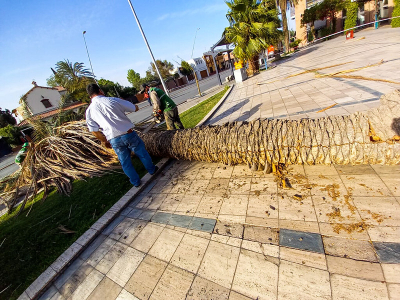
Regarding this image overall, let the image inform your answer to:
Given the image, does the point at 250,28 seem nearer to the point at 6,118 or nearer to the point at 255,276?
the point at 255,276

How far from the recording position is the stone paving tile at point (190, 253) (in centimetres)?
177

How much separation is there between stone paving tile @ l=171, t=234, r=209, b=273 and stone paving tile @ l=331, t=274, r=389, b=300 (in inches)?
45.5

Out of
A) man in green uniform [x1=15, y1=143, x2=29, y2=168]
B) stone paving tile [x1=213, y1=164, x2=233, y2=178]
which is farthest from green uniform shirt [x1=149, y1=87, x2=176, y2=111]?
man in green uniform [x1=15, y1=143, x2=29, y2=168]

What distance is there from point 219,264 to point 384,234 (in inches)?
59.6

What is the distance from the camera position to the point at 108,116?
2969 mm

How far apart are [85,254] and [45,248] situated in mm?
836

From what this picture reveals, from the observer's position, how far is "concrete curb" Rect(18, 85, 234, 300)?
6.61ft

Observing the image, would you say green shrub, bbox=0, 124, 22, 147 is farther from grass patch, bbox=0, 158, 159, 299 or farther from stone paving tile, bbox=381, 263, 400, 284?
stone paving tile, bbox=381, 263, 400, 284

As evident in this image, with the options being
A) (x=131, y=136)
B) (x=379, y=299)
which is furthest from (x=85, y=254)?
(x=379, y=299)

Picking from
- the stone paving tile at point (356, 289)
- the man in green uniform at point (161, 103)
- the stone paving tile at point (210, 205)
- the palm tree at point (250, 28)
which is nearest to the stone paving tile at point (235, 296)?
the stone paving tile at point (356, 289)

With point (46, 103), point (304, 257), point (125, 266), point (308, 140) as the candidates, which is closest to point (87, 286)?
point (125, 266)

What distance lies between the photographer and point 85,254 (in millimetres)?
2365

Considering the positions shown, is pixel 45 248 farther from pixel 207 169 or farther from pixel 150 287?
pixel 207 169

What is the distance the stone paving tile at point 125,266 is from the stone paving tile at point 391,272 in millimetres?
2263
